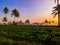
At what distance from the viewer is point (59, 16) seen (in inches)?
2398

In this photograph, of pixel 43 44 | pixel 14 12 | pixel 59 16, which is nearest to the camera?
pixel 43 44

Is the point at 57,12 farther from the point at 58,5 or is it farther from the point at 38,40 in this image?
the point at 38,40

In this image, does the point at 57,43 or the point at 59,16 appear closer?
the point at 57,43

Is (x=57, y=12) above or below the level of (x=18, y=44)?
above

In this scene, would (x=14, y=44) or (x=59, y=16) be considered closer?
(x=14, y=44)

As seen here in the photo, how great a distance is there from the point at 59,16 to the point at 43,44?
49.0 m

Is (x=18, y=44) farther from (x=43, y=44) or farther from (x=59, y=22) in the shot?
(x=59, y=22)

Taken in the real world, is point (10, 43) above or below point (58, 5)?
below

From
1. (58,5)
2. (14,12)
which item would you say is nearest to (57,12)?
(58,5)

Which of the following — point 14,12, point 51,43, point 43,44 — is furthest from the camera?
point 14,12

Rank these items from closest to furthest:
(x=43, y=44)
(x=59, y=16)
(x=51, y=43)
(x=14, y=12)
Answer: (x=51, y=43), (x=43, y=44), (x=59, y=16), (x=14, y=12)

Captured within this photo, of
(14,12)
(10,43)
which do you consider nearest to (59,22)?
(10,43)

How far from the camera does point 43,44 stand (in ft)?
40.7

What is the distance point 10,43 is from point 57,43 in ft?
8.82
